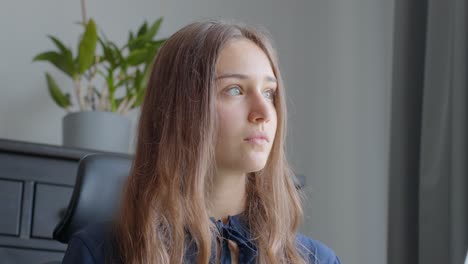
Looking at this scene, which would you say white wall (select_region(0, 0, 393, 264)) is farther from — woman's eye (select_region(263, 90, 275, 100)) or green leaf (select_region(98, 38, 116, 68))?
woman's eye (select_region(263, 90, 275, 100))

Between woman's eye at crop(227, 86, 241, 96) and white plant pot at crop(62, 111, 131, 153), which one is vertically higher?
woman's eye at crop(227, 86, 241, 96)

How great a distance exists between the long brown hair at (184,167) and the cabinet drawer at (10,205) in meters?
0.63

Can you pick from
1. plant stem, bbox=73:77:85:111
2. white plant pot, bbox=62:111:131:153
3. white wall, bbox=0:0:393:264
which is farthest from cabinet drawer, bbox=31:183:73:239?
white wall, bbox=0:0:393:264

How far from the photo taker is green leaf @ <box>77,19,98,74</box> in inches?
79.0

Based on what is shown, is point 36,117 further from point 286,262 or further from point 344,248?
point 286,262

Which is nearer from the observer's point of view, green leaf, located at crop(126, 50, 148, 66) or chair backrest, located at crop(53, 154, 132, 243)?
chair backrest, located at crop(53, 154, 132, 243)

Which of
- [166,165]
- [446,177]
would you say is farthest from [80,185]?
[446,177]

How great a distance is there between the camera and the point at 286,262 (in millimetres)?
1195

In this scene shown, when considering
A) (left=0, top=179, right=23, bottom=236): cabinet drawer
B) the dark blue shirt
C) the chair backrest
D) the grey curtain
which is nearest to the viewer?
the dark blue shirt

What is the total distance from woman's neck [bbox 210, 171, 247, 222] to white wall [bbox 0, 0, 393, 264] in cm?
116

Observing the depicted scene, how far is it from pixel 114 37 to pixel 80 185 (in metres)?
1.14

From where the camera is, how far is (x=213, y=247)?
1.15 metres

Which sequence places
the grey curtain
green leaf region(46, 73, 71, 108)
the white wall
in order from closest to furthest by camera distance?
the grey curtain → green leaf region(46, 73, 71, 108) → the white wall

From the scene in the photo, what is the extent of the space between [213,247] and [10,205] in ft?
2.37
